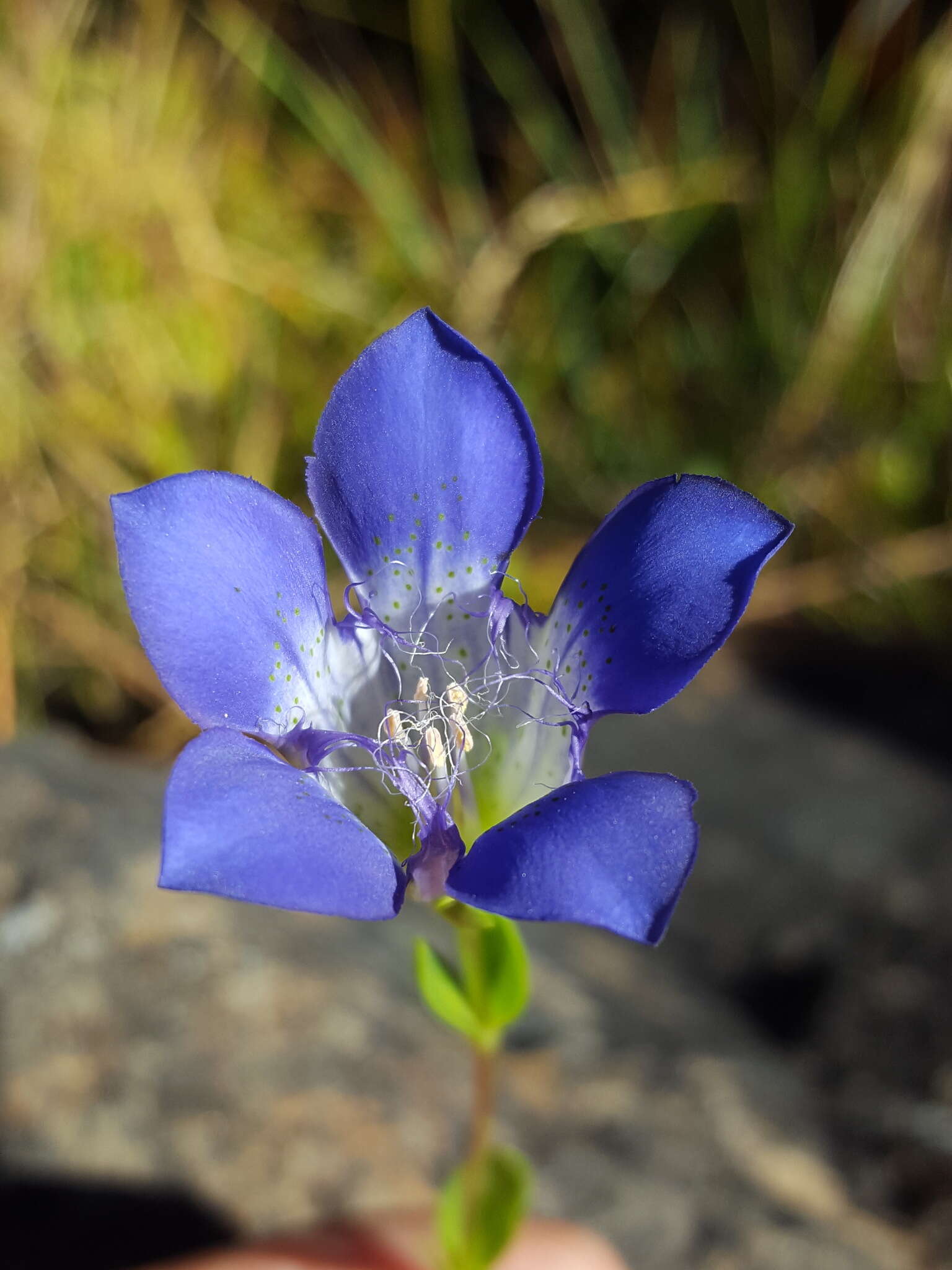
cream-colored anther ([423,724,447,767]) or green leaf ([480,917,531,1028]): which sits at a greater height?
cream-colored anther ([423,724,447,767])

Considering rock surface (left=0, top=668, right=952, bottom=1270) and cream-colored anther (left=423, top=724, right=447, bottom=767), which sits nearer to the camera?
cream-colored anther (left=423, top=724, right=447, bottom=767)

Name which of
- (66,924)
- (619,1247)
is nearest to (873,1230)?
(619,1247)

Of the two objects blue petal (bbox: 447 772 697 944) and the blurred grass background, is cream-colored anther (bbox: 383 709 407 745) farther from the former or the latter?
the blurred grass background

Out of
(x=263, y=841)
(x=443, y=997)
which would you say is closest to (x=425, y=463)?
(x=263, y=841)

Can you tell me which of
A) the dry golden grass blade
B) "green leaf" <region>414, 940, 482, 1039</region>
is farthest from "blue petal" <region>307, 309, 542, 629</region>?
the dry golden grass blade

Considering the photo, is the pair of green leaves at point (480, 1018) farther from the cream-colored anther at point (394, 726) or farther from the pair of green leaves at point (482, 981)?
the cream-colored anther at point (394, 726)

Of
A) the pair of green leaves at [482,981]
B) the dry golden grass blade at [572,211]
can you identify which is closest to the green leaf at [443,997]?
the pair of green leaves at [482,981]

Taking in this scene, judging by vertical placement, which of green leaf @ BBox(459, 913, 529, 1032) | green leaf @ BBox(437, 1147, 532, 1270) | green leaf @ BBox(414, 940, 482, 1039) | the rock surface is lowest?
the rock surface
